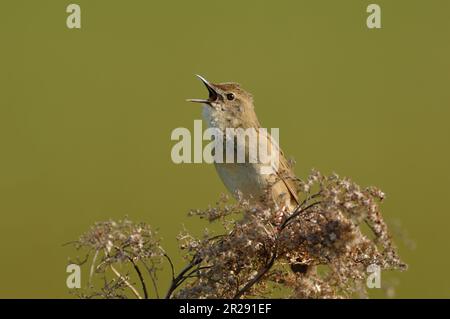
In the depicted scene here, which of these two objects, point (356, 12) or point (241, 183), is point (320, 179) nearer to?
point (241, 183)

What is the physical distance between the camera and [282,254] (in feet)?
8.16

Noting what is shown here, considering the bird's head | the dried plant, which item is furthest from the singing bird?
the dried plant

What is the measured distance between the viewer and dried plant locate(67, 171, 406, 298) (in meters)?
2.32

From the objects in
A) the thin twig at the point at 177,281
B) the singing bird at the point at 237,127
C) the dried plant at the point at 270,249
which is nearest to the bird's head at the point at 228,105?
the singing bird at the point at 237,127

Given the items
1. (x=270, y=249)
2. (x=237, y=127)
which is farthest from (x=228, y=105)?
(x=270, y=249)

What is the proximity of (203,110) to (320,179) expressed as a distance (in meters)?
2.36

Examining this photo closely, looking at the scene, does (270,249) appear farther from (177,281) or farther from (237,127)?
(237,127)

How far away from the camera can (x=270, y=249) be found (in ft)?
8.09

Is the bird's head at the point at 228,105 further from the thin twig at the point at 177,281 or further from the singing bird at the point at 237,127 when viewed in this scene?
the thin twig at the point at 177,281

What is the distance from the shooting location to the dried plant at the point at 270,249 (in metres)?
2.32

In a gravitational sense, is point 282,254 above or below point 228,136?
below

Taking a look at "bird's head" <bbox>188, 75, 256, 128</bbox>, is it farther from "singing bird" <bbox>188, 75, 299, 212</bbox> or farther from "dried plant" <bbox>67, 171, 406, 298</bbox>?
"dried plant" <bbox>67, 171, 406, 298</bbox>

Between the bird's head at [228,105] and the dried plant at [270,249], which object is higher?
the bird's head at [228,105]

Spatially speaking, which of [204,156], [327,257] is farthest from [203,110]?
[327,257]
